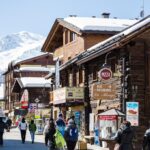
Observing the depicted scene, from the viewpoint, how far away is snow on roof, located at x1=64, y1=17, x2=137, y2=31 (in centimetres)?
4247

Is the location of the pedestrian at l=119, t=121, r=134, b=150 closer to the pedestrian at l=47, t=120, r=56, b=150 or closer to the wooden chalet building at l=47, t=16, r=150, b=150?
the pedestrian at l=47, t=120, r=56, b=150

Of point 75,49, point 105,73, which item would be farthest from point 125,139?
point 75,49

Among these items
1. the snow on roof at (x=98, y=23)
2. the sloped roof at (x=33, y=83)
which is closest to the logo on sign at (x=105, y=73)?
the snow on roof at (x=98, y=23)

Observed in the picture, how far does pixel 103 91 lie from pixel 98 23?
1581cm

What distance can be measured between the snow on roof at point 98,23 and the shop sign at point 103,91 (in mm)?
13028

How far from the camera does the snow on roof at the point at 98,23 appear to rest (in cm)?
4247

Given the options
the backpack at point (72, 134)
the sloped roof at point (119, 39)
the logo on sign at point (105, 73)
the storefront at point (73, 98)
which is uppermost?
the sloped roof at point (119, 39)

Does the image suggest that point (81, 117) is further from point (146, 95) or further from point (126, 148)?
point (126, 148)

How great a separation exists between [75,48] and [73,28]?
218cm

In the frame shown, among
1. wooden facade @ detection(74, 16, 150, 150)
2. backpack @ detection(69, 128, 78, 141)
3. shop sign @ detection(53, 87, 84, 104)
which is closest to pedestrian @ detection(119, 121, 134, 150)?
backpack @ detection(69, 128, 78, 141)

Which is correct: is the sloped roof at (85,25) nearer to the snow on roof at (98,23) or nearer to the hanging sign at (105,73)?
the snow on roof at (98,23)

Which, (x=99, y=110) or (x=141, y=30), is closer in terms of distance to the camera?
(x=141, y=30)

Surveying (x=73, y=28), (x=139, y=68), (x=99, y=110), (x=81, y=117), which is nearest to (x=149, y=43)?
(x=139, y=68)

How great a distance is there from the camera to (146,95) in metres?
28.7
